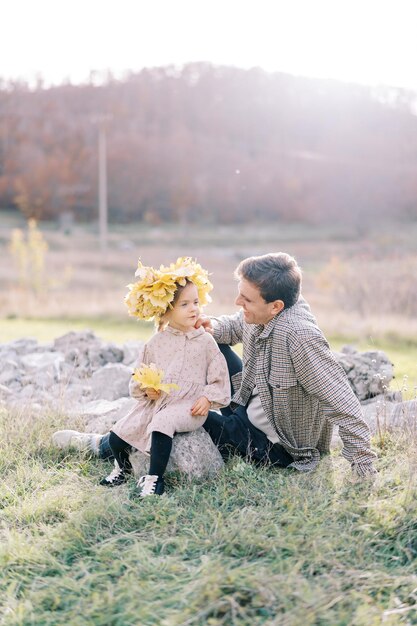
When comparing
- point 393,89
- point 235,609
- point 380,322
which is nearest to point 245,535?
point 235,609

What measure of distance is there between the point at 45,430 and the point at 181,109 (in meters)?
54.6

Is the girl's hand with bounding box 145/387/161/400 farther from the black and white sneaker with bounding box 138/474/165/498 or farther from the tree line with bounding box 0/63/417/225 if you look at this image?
the tree line with bounding box 0/63/417/225

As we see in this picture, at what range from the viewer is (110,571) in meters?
2.65

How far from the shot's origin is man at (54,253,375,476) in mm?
A: 3451

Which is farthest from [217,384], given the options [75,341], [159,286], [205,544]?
[75,341]

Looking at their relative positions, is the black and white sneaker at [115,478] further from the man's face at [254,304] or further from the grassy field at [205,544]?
the man's face at [254,304]

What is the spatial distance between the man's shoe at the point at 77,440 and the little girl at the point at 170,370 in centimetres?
31

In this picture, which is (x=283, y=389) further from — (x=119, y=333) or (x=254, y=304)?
(x=119, y=333)

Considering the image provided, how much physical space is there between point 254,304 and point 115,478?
1142 millimetres

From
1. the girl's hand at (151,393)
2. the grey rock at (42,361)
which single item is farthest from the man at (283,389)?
the grey rock at (42,361)

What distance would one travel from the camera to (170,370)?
3.65 meters

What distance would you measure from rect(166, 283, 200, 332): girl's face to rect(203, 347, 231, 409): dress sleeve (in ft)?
0.74

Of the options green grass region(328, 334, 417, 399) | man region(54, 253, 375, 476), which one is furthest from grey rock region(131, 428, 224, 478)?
green grass region(328, 334, 417, 399)

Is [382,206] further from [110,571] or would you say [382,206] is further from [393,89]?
[110,571]
